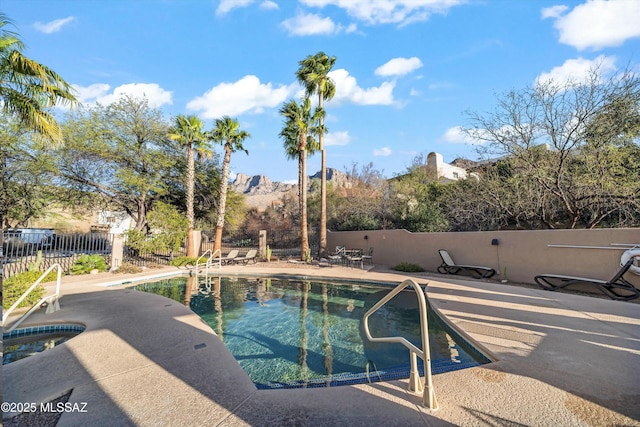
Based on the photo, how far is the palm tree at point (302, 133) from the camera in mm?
15492

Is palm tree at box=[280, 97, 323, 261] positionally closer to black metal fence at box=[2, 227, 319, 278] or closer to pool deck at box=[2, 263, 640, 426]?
black metal fence at box=[2, 227, 319, 278]

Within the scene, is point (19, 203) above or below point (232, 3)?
below

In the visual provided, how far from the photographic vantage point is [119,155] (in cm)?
1622

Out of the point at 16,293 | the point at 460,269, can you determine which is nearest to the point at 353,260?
the point at 460,269

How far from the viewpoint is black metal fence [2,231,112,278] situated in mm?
9828

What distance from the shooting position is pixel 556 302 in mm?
6332

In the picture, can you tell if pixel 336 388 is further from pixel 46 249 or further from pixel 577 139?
pixel 46 249

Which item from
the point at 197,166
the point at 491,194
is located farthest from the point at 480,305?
the point at 197,166

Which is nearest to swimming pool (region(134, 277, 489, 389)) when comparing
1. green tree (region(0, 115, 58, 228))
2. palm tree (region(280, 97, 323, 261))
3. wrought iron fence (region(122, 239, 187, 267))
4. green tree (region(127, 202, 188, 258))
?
wrought iron fence (region(122, 239, 187, 267))

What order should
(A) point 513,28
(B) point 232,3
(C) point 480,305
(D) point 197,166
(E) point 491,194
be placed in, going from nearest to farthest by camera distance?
(C) point 480,305
(A) point 513,28
(B) point 232,3
(E) point 491,194
(D) point 197,166

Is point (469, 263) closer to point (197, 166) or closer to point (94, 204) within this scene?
point (197, 166)

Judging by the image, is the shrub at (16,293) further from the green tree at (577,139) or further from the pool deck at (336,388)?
the green tree at (577,139)

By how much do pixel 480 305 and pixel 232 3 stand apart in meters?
11.7

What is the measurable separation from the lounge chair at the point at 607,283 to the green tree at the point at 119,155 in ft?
61.6
